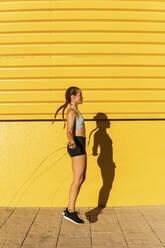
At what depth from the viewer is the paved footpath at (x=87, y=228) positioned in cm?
350

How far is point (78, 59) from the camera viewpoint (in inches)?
191

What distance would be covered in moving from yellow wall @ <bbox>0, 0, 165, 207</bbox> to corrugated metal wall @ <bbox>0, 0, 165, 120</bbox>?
2cm

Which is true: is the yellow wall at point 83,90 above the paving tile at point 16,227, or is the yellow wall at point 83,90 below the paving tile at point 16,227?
above

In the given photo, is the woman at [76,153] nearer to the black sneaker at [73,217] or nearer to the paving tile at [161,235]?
the black sneaker at [73,217]

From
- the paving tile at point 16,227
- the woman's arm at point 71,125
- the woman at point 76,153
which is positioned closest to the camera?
the paving tile at point 16,227

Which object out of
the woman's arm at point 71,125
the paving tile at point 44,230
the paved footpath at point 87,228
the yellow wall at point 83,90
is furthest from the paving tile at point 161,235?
the woman's arm at point 71,125

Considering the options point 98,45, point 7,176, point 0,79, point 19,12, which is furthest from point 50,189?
point 19,12

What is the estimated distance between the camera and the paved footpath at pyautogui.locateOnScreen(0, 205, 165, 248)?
3.50 meters

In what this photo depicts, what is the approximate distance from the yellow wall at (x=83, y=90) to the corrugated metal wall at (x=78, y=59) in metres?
0.02

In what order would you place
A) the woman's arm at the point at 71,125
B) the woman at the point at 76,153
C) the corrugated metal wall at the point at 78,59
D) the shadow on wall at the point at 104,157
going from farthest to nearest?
the shadow on wall at the point at 104,157 < the corrugated metal wall at the point at 78,59 < the woman at the point at 76,153 < the woman's arm at the point at 71,125

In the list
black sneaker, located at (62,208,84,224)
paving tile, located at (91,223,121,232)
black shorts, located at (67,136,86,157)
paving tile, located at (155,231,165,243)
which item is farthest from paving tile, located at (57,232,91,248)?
black shorts, located at (67,136,86,157)

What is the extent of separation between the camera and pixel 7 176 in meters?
4.91

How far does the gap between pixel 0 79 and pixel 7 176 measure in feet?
5.09

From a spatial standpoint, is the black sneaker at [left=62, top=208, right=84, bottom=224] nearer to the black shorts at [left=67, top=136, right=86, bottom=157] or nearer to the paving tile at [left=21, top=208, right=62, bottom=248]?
the paving tile at [left=21, top=208, right=62, bottom=248]
